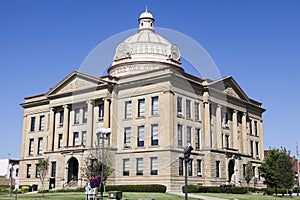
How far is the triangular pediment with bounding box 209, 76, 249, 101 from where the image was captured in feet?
211

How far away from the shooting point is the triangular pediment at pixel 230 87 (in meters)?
64.3

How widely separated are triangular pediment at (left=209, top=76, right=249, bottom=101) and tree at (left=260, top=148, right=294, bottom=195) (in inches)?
487

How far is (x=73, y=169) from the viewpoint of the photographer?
62.8 meters

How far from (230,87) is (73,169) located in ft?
93.8

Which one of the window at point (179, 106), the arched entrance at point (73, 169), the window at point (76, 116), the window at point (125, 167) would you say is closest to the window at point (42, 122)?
the window at point (76, 116)

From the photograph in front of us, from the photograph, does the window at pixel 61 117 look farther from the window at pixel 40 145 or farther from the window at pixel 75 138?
the window at pixel 40 145

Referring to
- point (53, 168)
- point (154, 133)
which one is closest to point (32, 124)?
point (53, 168)

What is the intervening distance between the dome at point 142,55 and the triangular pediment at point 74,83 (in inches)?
269

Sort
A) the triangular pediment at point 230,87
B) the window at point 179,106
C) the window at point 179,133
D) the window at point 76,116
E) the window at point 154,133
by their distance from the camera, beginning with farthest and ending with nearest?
the window at point 76,116 < the triangular pediment at point 230,87 < the window at point 154,133 < the window at point 179,106 < the window at point 179,133

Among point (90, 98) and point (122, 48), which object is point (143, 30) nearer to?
point (122, 48)

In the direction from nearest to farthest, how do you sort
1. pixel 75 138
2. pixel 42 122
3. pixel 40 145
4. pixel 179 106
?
pixel 179 106
pixel 75 138
pixel 40 145
pixel 42 122

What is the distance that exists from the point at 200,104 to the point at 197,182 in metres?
11.2

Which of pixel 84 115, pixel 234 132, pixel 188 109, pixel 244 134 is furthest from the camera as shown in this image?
pixel 244 134

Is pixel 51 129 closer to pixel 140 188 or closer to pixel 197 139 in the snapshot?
pixel 140 188
